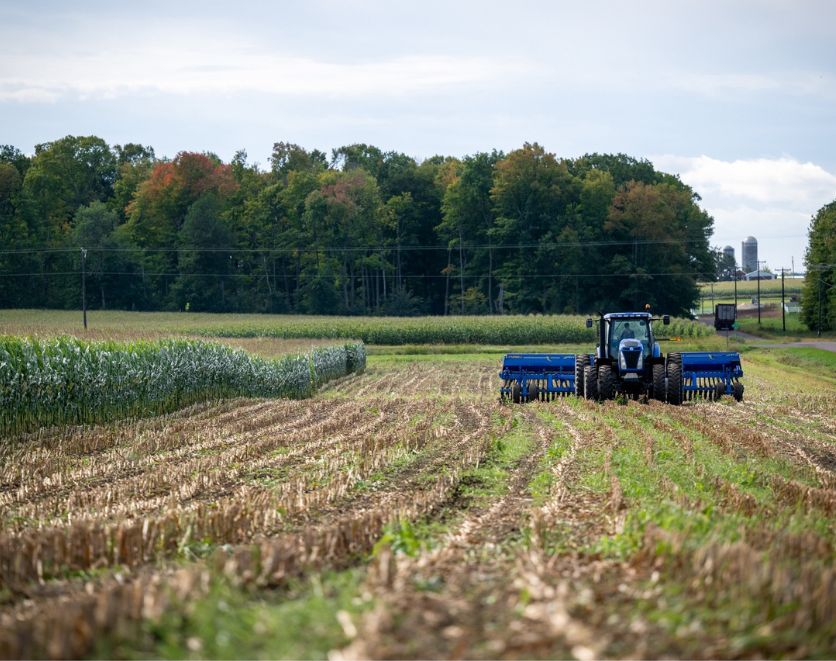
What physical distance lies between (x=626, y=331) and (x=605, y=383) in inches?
77.3

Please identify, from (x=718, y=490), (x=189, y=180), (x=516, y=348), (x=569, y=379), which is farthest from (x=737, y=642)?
(x=189, y=180)

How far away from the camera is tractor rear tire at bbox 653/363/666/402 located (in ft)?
79.3

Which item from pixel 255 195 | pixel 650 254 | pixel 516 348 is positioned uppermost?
pixel 255 195

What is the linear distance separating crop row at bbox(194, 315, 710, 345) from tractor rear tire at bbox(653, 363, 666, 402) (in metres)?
39.2

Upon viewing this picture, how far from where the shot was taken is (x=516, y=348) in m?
61.0

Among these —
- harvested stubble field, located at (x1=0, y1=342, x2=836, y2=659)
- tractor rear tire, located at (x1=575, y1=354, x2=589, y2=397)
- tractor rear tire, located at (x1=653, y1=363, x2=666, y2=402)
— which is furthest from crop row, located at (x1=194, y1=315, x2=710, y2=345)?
harvested stubble field, located at (x1=0, y1=342, x2=836, y2=659)

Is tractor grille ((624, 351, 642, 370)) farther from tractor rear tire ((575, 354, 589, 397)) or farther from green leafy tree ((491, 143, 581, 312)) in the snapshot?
green leafy tree ((491, 143, 581, 312))

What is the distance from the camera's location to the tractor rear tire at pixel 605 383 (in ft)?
79.2

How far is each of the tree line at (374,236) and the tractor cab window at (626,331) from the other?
60064 mm

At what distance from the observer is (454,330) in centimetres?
6369

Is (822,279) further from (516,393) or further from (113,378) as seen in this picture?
(113,378)

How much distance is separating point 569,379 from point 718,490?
15389 mm

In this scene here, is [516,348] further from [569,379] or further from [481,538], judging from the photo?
[481,538]

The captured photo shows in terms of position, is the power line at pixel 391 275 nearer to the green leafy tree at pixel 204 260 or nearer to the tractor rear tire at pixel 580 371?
the green leafy tree at pixel 204 260
